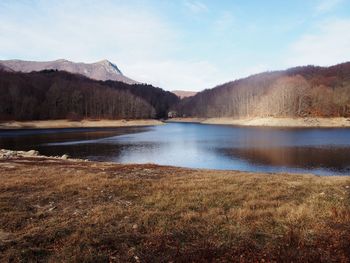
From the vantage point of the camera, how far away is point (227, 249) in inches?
305

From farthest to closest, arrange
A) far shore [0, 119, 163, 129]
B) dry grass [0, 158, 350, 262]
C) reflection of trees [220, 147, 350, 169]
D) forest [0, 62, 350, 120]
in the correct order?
forest [0, 62, 350, 120], far shore [0, 119, 163, 129], reflection of trees [220, 147, 350, 169], dry grass [0, 158, 350, 262]

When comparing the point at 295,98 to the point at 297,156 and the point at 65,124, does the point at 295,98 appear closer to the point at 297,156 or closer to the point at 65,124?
the point at 65,124

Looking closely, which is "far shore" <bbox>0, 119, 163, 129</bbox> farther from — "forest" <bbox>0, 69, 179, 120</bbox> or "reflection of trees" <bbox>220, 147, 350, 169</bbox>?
"reflection of trees" <bbox>220, 147, 350, 169</bbox>

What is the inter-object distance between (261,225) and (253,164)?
81.4 ft

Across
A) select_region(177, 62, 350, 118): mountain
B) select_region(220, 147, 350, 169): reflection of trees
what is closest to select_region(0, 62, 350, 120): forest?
select_region(177, 62, 350, 118): mountain

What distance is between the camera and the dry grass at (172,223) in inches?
295

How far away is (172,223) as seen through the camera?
31.3 ft

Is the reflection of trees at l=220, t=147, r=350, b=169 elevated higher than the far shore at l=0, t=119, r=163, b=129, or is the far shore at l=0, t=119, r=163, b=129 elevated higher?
the far shore at l=0, t=119, r=163, b=129

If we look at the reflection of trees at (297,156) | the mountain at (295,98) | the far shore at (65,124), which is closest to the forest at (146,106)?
the mountain at (295,98)

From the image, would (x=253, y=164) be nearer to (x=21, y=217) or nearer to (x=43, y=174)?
(x=43, y=174)

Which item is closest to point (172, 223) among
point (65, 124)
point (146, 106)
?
point (65, 124)

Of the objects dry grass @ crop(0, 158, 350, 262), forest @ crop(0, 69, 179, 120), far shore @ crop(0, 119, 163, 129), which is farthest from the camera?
forest @ crop(0, 69, 179, 120)

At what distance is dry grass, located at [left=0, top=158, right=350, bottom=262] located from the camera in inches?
295

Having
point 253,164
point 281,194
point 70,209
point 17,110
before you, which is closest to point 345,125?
point 253,164
